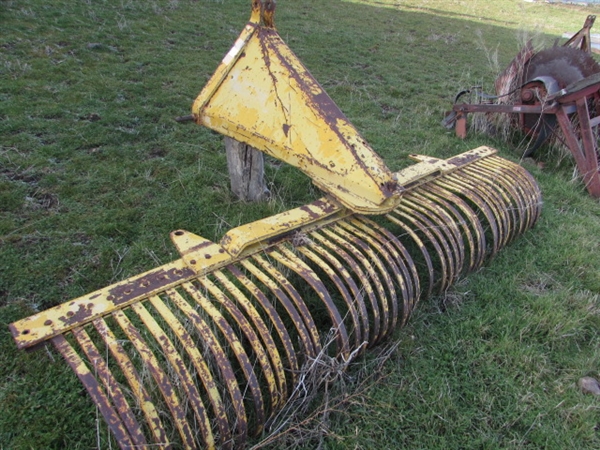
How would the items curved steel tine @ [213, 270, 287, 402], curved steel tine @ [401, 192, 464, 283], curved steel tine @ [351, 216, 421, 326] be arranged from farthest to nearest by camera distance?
curved steel tine @ [401, 192, 464, 283] < curved steel tine @ [351, 216, 421, 326] < curved steel tine @ [213, 270, 287, 402]

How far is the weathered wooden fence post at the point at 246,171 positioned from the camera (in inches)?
128

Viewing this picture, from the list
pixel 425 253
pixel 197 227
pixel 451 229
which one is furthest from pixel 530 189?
pixel 197 227

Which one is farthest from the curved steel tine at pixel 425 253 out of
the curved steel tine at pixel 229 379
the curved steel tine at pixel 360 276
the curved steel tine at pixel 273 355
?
the curved steel tine at pixel 229 379

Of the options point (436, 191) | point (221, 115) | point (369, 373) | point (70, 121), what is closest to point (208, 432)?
point (369, 373)

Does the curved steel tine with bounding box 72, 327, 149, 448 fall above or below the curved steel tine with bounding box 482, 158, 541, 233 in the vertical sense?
below

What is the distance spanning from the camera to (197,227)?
10.6 feet

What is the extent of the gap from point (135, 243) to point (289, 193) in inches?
52.0

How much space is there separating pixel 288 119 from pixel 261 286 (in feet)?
3.42

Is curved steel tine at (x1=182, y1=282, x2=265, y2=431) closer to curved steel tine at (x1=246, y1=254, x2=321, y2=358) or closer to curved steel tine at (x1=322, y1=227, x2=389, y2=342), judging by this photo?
curved steel tine at (x1=246, y1=254, x2=321, y2=358)

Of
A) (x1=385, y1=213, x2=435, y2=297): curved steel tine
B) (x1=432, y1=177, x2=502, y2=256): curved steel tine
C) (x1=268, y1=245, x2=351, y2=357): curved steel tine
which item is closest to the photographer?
(x1=268, y1=245, x2=351, y2=357): curved steel tine

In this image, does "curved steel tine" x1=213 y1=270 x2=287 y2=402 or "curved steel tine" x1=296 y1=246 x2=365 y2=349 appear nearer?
"curved steel tine" x1=213 y1=270 x2=287 y2=402

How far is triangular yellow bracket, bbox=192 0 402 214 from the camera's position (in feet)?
7.98

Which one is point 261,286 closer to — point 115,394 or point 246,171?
point 246,171

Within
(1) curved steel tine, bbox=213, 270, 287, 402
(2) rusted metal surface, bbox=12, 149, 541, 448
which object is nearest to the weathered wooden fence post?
(2) rusted metal surface, bbox=12, 149, 541, 448
